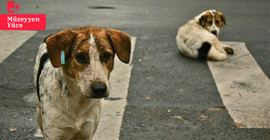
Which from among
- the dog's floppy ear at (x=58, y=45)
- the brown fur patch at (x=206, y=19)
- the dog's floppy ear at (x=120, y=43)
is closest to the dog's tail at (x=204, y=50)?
the brown fur patch at (x=206, y=19)

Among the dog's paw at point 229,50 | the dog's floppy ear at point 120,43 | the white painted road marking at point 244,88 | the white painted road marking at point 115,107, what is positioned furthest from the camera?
the dog's paw at point 229,50

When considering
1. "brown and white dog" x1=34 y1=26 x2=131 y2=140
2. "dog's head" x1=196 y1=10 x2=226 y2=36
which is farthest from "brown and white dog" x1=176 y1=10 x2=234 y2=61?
"brown and white dog" x1=34 y1=26 x2=131 y2=140

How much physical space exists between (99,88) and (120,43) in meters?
0.63

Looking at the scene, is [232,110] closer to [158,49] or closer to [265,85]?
[265,85]

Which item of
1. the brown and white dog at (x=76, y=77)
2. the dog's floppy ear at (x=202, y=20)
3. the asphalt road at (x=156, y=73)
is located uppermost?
the brown and white dog at (x=76, y=77)

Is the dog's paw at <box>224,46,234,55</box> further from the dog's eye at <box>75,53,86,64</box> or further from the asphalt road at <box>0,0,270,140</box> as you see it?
the dog's eye at <box>75,53,86,64</box>

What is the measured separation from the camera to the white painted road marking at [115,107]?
234 inches

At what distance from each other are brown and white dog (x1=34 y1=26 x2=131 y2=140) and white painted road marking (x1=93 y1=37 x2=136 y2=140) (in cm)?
132

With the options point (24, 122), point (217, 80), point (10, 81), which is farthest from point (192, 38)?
point (24, 122)

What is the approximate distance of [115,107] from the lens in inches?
267

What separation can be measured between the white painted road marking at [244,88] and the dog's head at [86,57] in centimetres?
305

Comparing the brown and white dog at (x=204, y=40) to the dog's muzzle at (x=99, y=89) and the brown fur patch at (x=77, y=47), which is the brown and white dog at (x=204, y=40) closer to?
the brown fur patch at (x=77, y=47)

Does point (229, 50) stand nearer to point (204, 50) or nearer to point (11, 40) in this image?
point (204, 50)

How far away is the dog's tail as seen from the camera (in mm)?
9414
